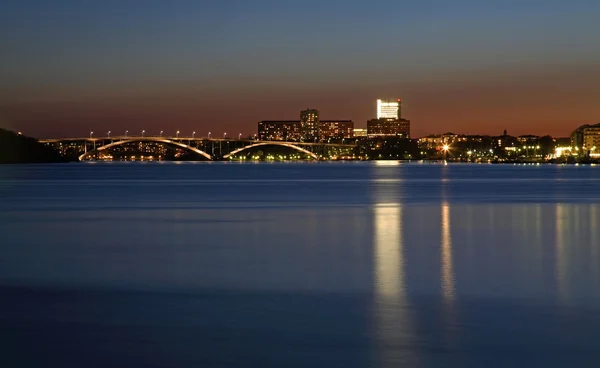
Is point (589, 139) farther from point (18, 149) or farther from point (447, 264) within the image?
point (447, 264)

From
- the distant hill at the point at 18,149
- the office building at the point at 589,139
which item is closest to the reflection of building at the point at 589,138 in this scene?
the office building at the point at 589,139

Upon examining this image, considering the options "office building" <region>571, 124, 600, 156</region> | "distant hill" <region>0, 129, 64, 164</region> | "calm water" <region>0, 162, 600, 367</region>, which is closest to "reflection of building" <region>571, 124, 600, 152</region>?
"office building" <region>571, 124, 600, 156</region>

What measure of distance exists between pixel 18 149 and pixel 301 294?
137 meters

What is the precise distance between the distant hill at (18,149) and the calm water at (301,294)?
123 meters

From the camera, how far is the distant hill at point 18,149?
13938 centimetres

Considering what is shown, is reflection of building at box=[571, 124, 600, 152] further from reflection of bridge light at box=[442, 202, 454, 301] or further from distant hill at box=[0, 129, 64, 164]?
reflection of bridge light at box=[442, 202, 454, 301]

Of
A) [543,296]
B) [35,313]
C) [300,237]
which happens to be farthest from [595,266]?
[35,313]

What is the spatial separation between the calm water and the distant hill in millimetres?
122980

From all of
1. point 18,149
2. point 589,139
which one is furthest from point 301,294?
point 589,139

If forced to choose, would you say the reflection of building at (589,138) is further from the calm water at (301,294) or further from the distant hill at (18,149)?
the calm water at (301,294)

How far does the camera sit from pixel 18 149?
140m

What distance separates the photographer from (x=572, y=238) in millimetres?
18297

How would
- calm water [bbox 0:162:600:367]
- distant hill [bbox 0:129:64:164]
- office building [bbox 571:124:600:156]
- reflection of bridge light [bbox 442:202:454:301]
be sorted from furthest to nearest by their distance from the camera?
office building [bbox 571:124:600:156], distant hill [bbox 0:129:64:164], reflection of bridge light [bbox 442:202:454:301], calm water [bbox 0:162:600:367]

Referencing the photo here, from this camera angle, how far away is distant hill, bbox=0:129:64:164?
457 ft
